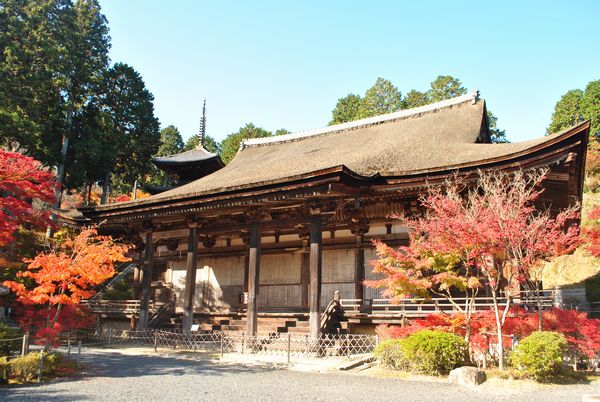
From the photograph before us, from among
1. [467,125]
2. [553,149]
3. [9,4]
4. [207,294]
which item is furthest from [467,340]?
[9,4]

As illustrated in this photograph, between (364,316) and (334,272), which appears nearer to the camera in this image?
(364,316)

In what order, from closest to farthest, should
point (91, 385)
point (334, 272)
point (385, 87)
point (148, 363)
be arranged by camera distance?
point (91, 385) → point (148, 363) → point (334, 272) → point (385, 87)

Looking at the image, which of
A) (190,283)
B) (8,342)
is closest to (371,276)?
(190,283)

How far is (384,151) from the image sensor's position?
18.5m

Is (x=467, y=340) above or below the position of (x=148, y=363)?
above

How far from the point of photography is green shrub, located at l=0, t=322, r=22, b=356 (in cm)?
1134

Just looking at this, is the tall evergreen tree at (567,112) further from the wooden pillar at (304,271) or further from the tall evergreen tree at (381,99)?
the wooden pillar at (304,271)

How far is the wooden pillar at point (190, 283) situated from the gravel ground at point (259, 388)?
5979 millimetres

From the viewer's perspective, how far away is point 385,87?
153ft

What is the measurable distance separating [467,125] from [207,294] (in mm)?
14178

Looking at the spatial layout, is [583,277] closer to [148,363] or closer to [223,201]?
[223,201]

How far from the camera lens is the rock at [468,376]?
9742 millimetres

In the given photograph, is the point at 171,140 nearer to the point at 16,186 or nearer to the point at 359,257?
the point at 359,257

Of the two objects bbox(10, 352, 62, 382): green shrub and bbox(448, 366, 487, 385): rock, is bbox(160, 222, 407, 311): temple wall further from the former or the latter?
bbox(10, 352, 62, 382): green shrub
